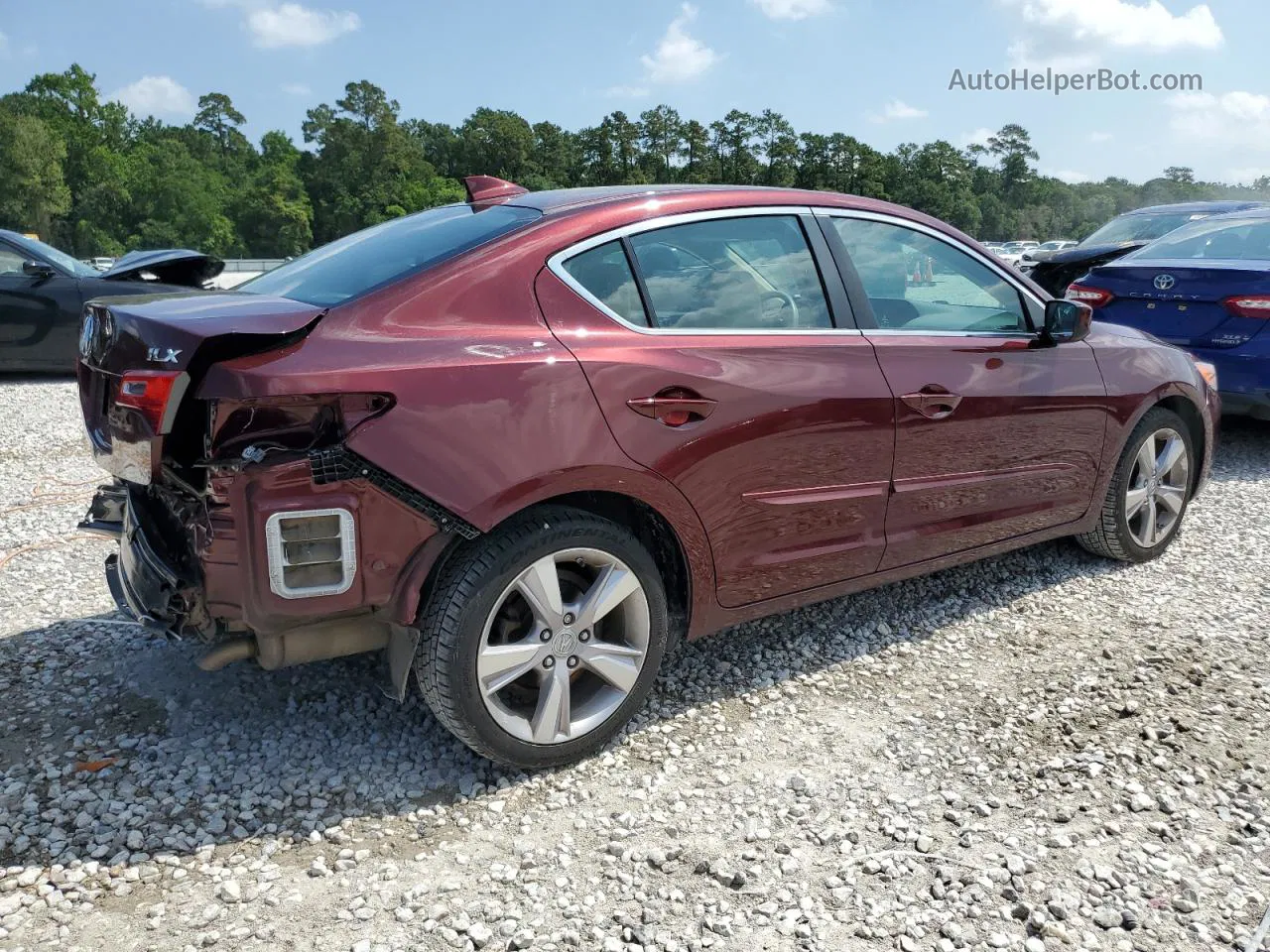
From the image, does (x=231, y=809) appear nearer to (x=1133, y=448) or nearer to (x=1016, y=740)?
(x=1016, y=740)

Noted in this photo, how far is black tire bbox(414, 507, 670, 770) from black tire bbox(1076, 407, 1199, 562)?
2.66 m

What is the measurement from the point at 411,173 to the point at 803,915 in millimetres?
107957

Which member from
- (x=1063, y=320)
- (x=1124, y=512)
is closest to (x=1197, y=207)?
(x=1124, y=512)

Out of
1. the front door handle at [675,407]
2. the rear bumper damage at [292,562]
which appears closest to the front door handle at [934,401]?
the front door handle at [675,407]

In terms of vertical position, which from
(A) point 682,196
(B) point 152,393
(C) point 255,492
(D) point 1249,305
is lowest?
(C) point 255,492

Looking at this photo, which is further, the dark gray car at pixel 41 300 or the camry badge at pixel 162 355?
the dark gray car at pixel 41 300

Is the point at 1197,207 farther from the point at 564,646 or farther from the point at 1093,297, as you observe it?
the point at 564,646

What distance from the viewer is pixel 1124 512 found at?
4453 mm

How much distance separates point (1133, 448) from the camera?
440 cm

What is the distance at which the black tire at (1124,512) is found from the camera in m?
4.40

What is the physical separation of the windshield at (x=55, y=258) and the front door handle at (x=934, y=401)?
328 inches

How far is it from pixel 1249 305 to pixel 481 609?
19.0ft

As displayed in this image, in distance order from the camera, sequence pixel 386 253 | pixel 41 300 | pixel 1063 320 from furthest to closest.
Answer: pixel 41 300 < pixel 1063 320 < pixel 386 253

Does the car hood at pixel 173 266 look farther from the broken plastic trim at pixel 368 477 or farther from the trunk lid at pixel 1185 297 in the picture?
the trunk lid at pixel 1185 297
